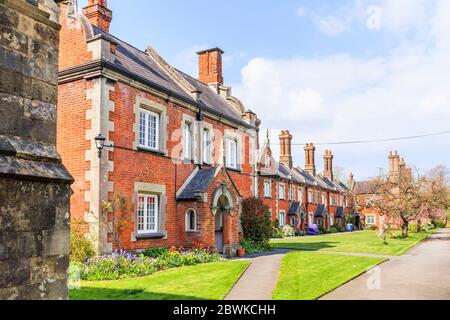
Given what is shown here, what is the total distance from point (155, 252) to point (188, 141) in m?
5.44

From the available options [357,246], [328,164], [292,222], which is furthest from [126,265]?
[328,164]

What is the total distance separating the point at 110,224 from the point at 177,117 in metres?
5.87

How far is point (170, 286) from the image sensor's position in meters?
9.98

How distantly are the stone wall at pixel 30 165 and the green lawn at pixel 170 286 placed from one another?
453 centimetres

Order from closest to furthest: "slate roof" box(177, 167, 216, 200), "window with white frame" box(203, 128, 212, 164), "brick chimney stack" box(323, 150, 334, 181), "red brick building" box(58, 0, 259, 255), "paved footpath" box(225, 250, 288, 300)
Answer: "paved footpath" box(225, 250, 288, 300) < "red brick building" box(58, 0, 259, 255) < "slate roof" box(177, 167, 216, 200) < "window with white frame" box(203, 128, 212, 164) < "brick chimney stack" box(323, 150, 334, 181)

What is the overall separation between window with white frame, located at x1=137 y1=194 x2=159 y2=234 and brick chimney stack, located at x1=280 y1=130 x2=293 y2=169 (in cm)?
3344

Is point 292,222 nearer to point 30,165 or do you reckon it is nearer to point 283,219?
point 283,219

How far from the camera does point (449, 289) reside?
10.1m

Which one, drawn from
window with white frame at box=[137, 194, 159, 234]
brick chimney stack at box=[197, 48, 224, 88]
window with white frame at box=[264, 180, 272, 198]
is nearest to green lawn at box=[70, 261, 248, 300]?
window with white frame at box=[137, 194, 159, 234]

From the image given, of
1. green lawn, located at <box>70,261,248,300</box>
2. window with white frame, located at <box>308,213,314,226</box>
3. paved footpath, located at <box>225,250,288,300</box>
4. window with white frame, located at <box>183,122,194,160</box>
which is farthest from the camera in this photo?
window with white frame, located at <box>308,213,314,226</box>

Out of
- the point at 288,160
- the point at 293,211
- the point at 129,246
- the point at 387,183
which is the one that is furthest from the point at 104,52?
the point at 288,160

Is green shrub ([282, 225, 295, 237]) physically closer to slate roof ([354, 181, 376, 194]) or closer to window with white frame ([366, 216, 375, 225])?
window with white frame ([366, 216, 375, 225])

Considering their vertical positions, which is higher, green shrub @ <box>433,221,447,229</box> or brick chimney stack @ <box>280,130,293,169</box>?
brick chimney stack @ <box>280,130,293,169</box>

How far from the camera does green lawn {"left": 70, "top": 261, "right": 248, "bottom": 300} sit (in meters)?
8.83
